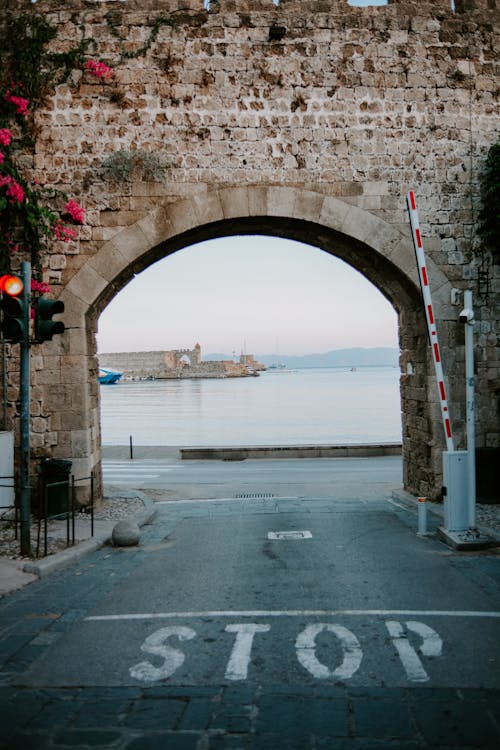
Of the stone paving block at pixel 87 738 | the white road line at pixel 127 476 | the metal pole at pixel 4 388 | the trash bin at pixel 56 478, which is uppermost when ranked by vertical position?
the metal pole at pixel 4 388

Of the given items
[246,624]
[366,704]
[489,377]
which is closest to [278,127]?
[489,377]

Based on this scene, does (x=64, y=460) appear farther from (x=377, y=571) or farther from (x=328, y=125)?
(x=328, y=125)

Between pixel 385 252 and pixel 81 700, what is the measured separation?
8.69 m

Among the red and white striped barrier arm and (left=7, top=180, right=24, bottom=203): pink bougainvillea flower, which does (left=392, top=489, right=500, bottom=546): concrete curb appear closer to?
the red and white striped barrier arm

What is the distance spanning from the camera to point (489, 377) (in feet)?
37.7

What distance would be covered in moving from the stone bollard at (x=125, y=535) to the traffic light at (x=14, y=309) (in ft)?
8.80

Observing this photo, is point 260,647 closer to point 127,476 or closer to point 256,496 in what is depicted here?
point 256,496

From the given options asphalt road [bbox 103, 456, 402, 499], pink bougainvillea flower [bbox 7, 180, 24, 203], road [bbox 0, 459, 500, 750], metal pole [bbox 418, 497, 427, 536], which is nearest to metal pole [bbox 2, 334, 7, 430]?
pink bougainvillea flower [bbox 7, 180, 24, 203]

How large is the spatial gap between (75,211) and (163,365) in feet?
344

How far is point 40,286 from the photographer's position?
10.8 meters

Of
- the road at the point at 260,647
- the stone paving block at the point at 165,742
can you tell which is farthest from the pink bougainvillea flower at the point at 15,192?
the stone paving block at the point at 165,742

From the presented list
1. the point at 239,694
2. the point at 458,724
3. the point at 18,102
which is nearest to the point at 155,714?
the point at 239,694

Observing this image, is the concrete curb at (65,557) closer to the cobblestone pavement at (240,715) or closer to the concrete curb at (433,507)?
the cobblestone pavement at (240,715)

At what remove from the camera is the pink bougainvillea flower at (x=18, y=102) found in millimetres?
10664
